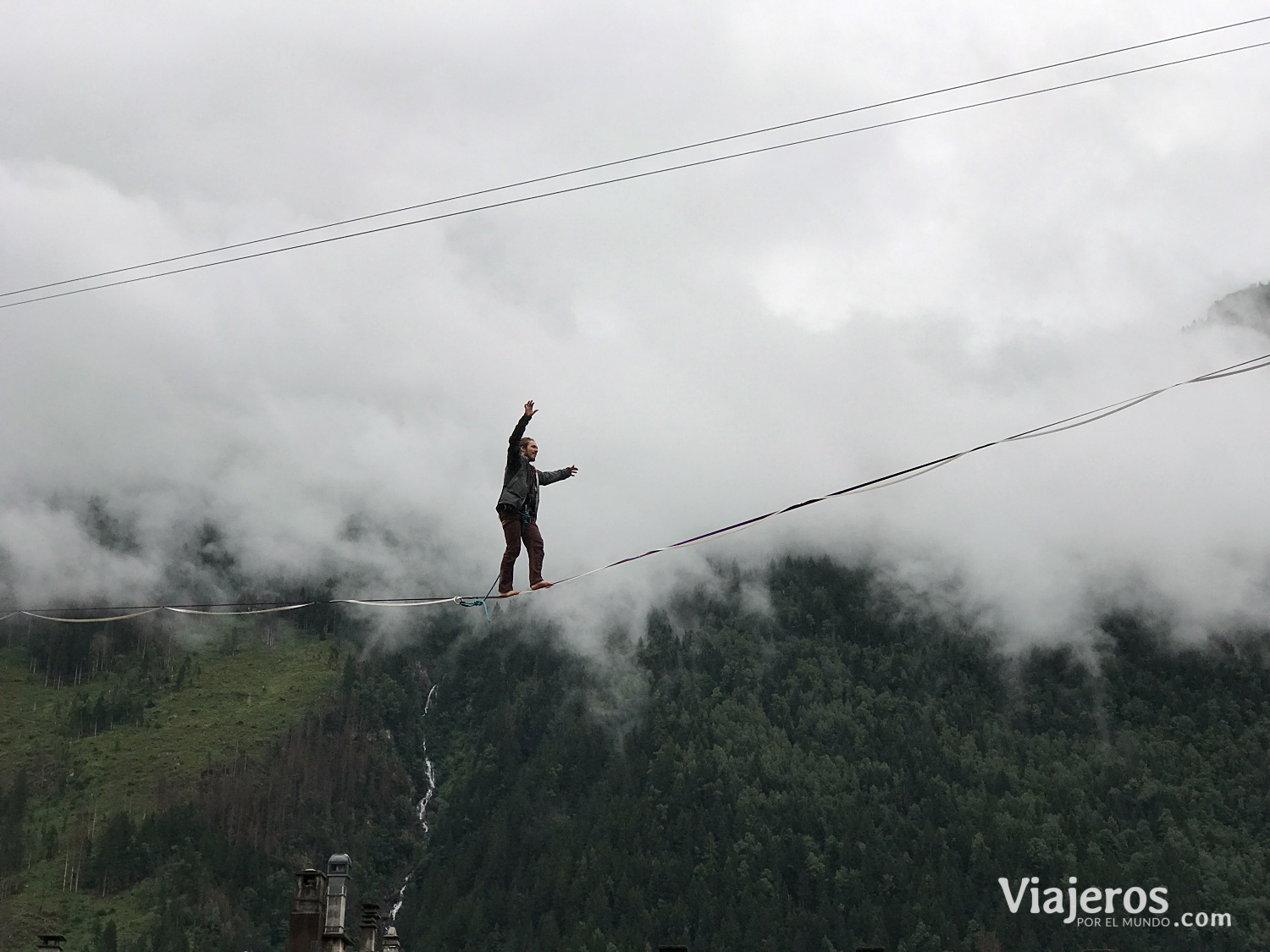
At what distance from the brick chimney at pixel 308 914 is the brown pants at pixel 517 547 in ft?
115

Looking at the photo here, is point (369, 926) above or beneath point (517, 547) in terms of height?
beneath

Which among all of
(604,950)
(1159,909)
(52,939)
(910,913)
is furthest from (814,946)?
(52,939)

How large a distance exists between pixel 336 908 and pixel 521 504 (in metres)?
34.1

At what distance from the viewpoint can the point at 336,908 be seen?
54000 mm

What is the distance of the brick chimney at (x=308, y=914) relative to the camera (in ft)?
184

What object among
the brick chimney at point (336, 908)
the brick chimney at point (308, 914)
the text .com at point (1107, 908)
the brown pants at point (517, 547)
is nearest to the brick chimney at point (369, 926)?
the brick chimney at point (308, 914)

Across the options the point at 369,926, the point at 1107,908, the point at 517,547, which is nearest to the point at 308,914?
the point at 369,926

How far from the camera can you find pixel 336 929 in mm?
53406

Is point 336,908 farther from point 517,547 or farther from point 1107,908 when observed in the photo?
point 1107,908

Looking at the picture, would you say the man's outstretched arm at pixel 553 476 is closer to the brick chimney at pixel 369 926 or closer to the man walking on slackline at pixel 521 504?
the man walking on slackline at pixel 521 504

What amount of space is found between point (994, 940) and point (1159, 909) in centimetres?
2745

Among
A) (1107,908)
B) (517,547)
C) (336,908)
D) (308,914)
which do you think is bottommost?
(1107,908)

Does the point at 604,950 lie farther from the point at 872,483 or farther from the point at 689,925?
the point at 872,483

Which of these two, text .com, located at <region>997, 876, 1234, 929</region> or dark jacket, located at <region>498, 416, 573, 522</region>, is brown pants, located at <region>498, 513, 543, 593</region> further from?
text .com, located at <region>997, 876, 1234, 929</region>
